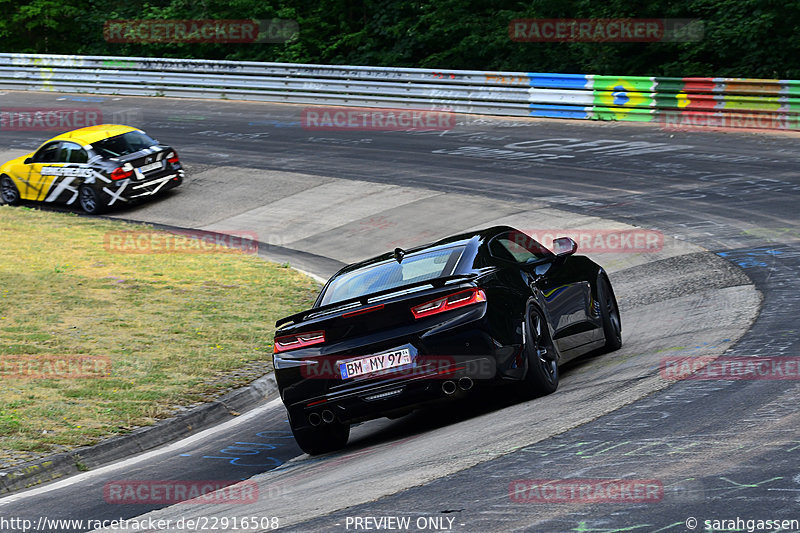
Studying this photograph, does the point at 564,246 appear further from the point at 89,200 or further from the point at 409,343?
the point at 89,200

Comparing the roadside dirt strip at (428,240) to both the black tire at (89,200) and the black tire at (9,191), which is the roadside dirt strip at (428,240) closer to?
the black tire at (89,200)

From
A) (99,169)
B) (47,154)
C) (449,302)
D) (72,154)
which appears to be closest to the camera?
(449,302)

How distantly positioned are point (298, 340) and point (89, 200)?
53.4 feet

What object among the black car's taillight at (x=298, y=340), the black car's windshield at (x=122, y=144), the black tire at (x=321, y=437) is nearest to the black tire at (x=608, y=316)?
the black tire at (x=321, y=437)

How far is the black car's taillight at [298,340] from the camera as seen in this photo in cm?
795

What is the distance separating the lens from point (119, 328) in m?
13.0

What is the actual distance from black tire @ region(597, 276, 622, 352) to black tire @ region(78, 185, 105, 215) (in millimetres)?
15231

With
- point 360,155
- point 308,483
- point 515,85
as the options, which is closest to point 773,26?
point 515,85

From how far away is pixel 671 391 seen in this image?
7.62 metres

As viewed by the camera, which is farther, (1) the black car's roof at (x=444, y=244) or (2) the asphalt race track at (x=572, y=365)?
(1) the black car's roof at (x=444, y=244)

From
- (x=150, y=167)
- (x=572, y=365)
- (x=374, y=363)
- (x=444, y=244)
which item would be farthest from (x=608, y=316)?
(x=150, y=167)

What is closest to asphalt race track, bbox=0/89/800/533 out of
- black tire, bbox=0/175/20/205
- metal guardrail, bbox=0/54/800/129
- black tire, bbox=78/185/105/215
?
black tire, bbox=78/185/105/215

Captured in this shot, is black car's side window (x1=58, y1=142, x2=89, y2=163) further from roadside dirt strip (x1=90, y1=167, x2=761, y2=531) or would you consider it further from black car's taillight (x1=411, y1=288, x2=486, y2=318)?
black car's taillight (x1=411, y1=288, x2=486, y2=318)

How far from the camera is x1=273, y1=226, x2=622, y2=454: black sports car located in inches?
303
